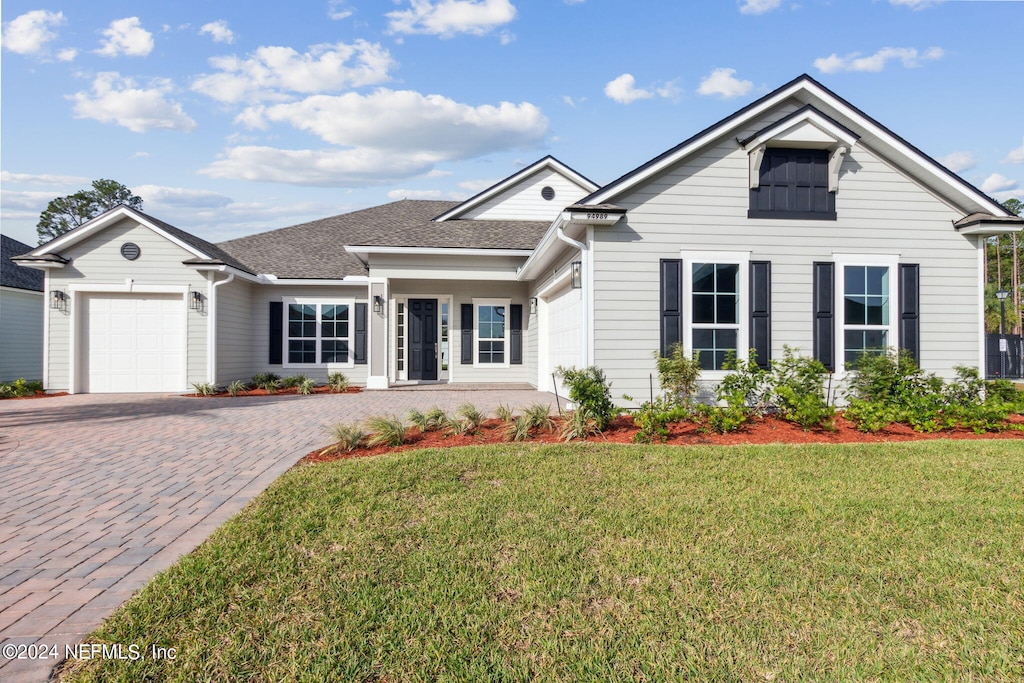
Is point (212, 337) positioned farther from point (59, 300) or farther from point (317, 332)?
point (59, 300)

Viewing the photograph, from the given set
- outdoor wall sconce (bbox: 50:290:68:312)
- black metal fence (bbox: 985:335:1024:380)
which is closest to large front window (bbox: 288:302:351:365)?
outdoor wall sconce (bbox: 50:290:68:312)

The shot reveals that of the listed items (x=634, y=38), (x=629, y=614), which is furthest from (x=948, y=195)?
(x=629, y=614)

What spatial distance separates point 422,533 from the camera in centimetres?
381

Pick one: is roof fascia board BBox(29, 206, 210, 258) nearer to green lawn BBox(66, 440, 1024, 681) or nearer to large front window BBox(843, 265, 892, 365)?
green lawn BBox(66, 440, 1024, 681)

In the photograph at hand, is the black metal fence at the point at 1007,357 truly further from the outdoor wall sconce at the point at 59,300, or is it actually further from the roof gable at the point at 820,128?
the outdoor wall sconce at the point at 59,300

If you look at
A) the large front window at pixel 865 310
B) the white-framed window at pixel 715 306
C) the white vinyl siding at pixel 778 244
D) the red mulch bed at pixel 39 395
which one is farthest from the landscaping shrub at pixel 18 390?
the large front window at pixel 865 310

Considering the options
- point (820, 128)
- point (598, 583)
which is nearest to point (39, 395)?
point (598, 583)

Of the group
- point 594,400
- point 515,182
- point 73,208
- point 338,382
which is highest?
point 73,208

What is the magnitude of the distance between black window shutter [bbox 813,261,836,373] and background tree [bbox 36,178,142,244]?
47333mm

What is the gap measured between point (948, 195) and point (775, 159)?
3.20 m

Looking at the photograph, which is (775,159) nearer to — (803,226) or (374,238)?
(803,226)

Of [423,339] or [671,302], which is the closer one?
[671,302]

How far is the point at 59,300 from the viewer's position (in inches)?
533

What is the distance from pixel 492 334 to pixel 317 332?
5054mm
